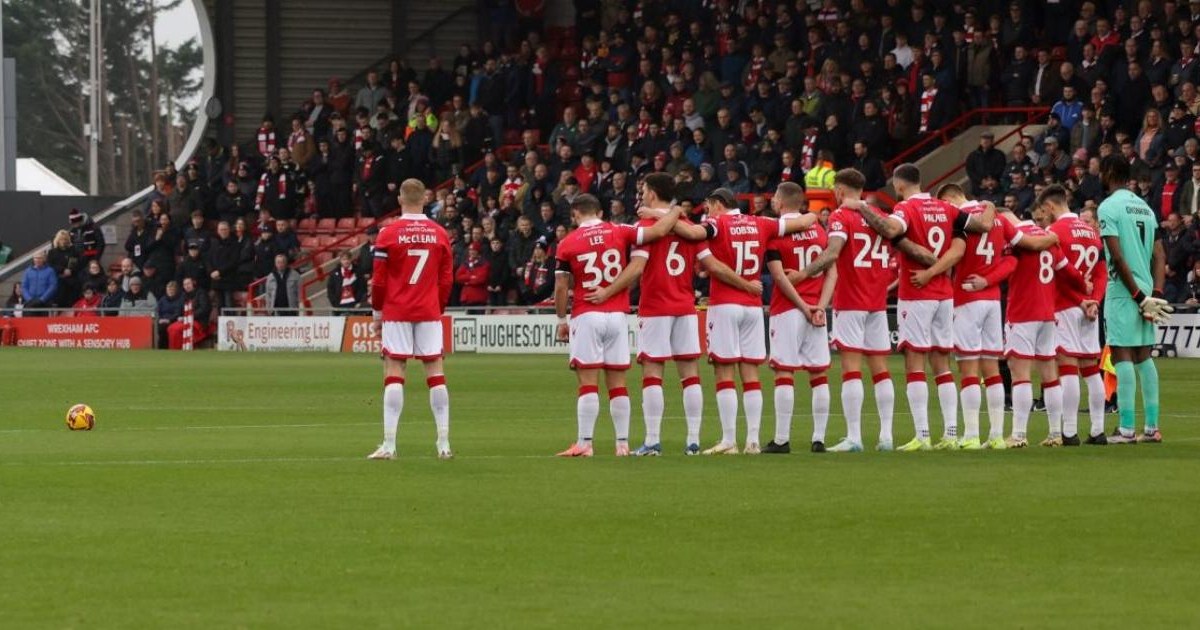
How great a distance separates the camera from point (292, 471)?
14508mm

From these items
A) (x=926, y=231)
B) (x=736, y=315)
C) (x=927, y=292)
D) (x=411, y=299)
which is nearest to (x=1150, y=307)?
(x=927, y=292)

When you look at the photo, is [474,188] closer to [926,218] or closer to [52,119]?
[926,218]

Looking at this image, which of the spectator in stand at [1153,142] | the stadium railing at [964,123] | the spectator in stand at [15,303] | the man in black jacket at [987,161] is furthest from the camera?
the spectator in stand at [15,303]

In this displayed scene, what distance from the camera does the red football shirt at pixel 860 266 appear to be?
16.1 meters

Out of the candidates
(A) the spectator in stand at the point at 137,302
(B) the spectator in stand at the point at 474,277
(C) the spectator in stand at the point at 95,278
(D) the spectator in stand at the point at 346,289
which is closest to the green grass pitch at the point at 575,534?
(B) the spectator in stand at the point at 474,277

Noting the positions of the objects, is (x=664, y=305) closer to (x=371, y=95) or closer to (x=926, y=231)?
(x=926, y=231)

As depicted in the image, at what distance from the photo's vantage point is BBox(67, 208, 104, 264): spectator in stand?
160ft

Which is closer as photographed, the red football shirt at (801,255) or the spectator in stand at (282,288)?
the red football shirt at (801,255)

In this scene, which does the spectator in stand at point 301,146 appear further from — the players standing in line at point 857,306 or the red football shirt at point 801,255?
the players standing in line at point 857,306

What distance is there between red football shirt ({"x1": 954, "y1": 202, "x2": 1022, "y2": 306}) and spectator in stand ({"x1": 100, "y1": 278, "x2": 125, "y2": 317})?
33.5 metres

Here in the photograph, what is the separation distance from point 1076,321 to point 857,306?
6.30ft

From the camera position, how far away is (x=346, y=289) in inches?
1687

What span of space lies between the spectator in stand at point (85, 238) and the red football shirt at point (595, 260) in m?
35.2

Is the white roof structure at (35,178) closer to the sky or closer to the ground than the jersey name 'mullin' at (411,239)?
closer to the sky
